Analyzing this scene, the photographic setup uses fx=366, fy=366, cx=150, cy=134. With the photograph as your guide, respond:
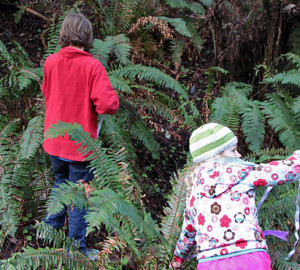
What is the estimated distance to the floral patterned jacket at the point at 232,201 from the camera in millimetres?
1692

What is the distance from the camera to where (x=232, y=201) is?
171 centimetres

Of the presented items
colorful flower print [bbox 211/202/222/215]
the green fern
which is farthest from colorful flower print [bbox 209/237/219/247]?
the green fern

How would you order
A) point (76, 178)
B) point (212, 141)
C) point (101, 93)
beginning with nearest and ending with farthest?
point (212, 141) < point (101, 93) < point (76, 178)

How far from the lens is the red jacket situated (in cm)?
245

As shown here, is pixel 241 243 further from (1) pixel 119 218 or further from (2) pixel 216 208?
(1) pixel 119 218

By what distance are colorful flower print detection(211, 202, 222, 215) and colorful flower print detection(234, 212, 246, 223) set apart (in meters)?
0.08

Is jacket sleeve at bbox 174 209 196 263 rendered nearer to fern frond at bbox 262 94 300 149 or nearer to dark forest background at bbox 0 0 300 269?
dark forest background at bbox 0 0 300 269

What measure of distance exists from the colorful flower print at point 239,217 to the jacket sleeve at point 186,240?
0.28 m

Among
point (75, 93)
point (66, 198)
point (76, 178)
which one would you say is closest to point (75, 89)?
point (75, 93)

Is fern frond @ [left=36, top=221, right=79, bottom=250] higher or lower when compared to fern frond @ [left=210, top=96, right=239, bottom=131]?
lower

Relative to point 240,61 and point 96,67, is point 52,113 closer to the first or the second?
point 96,67

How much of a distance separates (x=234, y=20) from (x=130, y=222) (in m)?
4.00

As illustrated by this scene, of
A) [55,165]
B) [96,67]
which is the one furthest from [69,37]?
[55,165]

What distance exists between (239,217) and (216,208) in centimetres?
11
